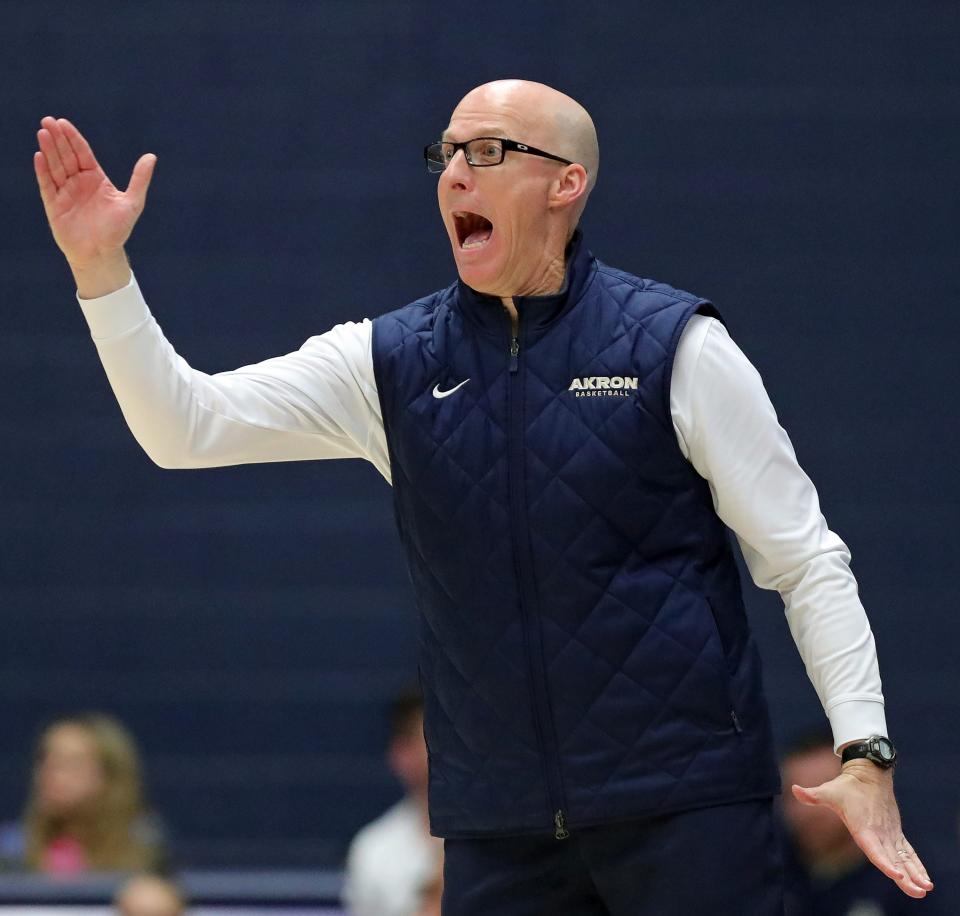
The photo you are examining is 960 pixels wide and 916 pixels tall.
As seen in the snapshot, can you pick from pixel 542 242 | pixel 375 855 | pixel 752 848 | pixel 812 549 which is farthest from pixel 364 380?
pixel 375 855

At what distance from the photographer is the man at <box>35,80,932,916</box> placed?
8.09 ft

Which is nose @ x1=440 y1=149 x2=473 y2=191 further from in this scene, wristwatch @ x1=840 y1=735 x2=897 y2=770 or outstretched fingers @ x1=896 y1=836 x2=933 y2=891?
outstretched fingers @ x1=896 y1=836 x2=933 y2=891

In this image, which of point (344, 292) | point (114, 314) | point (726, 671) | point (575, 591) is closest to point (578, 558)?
point (575, 591)

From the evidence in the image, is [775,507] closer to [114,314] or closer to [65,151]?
[114,314]

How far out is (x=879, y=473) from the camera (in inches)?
225

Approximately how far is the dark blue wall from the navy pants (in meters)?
3.19

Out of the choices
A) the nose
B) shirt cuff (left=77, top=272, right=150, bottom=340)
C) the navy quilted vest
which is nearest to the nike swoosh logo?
the navy quilted vest

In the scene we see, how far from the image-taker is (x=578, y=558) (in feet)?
8.13

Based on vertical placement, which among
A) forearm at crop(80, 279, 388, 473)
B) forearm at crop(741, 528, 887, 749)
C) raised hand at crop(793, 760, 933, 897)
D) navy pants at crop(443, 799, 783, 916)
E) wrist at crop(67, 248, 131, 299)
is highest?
wrist at crop(67, 248, 131, 299)

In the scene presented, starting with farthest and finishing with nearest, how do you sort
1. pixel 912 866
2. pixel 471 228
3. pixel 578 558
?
pixel 471 228
pixel 578 558
pixel 912 866

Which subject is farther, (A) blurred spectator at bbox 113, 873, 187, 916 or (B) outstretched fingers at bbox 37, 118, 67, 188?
(A) blurred spectator at bbox 113, 873, 187, 916

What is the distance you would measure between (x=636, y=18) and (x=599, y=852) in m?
3.74

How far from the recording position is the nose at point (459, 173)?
2.61m

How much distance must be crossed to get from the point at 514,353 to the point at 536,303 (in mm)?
81
